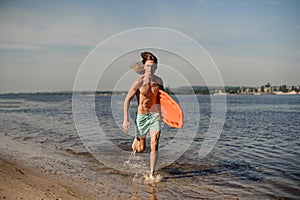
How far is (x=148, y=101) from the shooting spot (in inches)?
315

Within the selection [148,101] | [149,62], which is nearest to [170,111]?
[148,101]

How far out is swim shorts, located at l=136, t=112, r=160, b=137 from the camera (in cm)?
795

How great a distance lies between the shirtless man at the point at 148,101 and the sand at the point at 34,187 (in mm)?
1841

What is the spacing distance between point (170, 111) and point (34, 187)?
350 centimetres

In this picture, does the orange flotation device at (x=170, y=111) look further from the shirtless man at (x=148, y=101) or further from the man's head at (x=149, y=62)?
the man's head at (x=149, y=62)

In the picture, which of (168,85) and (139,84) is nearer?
(139,84)

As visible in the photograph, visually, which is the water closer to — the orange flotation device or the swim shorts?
the swim shorts

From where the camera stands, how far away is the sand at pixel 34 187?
601cm

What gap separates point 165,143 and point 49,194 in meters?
8.68

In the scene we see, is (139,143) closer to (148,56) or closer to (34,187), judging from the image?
(148,56)

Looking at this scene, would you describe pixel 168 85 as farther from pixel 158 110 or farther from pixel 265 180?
pixel 265 180

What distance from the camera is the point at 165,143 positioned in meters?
14.6

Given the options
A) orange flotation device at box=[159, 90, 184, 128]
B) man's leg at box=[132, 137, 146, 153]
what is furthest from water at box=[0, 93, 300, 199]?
orange flotation device at box=[159, 90, 184, 128]

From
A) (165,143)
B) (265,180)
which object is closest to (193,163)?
(265,180)
